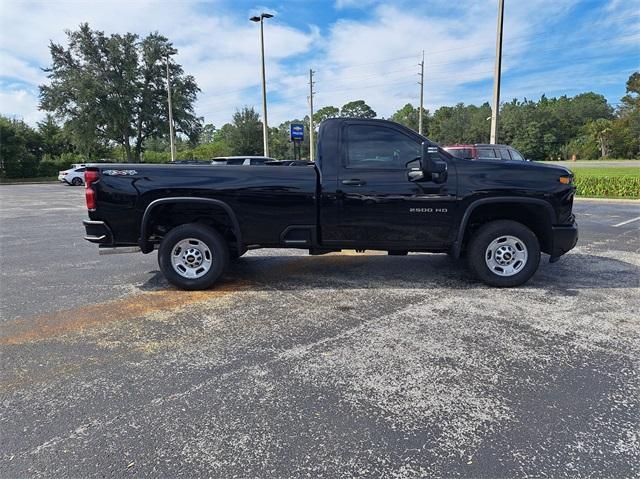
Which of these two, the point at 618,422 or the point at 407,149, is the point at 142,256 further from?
the point at 618,422

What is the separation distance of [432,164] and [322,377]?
285cm

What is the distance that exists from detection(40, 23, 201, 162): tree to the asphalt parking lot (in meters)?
38.6

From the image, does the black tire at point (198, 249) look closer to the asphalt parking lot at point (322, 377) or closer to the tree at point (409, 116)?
the asphalt parking lot at point (322, 377)

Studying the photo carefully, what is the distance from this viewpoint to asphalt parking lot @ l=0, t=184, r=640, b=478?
8.01ft

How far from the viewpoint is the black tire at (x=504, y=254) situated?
5344mm

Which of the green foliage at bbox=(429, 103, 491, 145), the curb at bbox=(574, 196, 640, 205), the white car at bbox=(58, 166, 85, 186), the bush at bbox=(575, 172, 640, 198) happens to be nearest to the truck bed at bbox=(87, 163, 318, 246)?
the curb at bbox=(574, 196, 640, 205)

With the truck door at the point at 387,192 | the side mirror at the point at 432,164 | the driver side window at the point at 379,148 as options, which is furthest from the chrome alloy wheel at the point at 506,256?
the driver side window at the point at 379,148

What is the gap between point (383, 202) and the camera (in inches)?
209

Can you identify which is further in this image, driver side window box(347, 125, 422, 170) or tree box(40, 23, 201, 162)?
tree box(40, 23, 201, 162)

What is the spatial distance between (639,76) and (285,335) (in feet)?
291

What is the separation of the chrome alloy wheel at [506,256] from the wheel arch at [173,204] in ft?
10.2

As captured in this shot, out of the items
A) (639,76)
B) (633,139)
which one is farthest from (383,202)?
(639,76)

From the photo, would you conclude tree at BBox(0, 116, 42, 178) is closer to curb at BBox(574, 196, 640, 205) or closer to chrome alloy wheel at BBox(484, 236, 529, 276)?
curb at BBox(574, 196, 640, 205)

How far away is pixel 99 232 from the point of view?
17.6 feet
